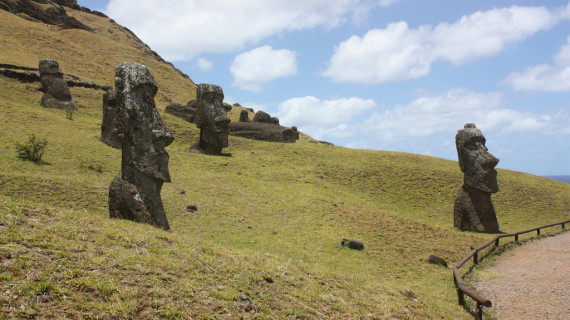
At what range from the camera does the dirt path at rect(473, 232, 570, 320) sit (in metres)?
8.79

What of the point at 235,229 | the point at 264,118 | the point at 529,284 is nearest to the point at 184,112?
the point at 264,118

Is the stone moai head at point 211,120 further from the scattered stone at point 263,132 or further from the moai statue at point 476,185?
the moai statue at point 476,185

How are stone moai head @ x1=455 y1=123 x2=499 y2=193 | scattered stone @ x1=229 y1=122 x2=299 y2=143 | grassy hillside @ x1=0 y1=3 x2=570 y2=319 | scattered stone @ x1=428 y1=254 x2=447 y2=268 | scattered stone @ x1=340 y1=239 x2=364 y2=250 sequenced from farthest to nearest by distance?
scattered stone @ x1=229 y1=122 x2=299 y2=143, stone moai head @ x1=455 y1=123 x2=499 y2=193, scattered stone @ x1=340 y1=239 x2=364 y2=250, scattered stone @ x1=428 y1=254 x2=447 y2=268, grassy hillside @ x1=0 y1=3 x2=570 y2=319

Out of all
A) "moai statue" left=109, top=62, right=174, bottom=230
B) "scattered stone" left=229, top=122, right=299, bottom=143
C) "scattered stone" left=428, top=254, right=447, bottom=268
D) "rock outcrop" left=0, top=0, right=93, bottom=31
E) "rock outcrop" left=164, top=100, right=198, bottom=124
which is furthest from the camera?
"rock outcrop" left=0, top=0, right=93, bottom=31

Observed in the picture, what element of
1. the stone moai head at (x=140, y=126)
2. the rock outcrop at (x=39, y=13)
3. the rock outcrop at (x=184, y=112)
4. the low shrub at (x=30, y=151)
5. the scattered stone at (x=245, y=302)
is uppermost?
the rock outcrop at (x=39, y=13)

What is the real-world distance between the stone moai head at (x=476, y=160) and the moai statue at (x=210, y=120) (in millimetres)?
14142

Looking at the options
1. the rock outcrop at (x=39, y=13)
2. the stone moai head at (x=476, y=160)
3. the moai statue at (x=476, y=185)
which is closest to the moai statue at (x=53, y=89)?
the stone moai head at (x=476, y=160)

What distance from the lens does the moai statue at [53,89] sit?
28.7 metres

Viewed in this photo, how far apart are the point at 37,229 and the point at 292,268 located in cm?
479

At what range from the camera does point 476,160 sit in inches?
719

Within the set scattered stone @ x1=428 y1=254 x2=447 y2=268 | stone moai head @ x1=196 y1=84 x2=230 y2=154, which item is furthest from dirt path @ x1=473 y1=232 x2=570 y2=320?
stone moai head @ x1=196 y1=84 x2=230 y2=154

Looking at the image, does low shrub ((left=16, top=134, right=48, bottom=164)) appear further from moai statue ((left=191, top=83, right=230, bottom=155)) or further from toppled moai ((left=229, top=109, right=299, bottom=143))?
toppled moai ((left=229, top=109, right=299, bottom=143))

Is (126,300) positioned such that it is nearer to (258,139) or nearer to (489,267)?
(489,267)

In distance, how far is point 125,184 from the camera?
1046 centimetres
